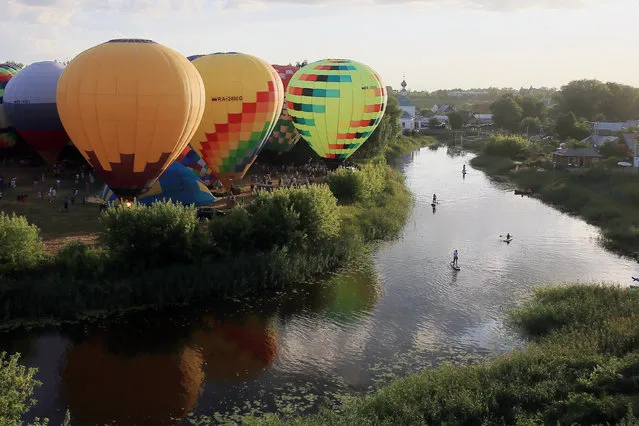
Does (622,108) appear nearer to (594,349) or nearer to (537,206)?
(537,206)

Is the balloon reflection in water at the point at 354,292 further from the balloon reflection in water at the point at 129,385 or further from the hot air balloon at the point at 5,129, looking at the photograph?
the hot air balloon at the point at 5,129

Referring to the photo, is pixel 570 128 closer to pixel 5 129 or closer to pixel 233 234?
pixel 5 129

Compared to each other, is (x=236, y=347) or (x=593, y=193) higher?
(x=593, y=193)

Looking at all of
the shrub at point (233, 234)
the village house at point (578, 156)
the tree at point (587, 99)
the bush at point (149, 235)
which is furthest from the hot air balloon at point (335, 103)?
the tree at point (587, 99)

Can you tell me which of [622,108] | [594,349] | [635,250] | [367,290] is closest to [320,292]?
[367,290]

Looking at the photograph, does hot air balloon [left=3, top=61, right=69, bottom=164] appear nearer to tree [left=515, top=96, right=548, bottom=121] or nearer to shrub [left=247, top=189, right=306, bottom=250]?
shrub [left=247, top=189, right=306, bottom=250]

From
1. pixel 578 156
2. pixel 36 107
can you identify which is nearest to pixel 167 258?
pixel 36 107
